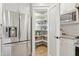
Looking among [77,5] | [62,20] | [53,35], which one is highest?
[77,5]

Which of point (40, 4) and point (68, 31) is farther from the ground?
point (40, 4)

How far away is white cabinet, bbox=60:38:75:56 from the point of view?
6.08ft

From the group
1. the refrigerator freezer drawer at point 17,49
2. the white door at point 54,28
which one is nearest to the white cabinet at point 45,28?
the white door at point 54,28

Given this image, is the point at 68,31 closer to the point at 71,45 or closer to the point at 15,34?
the point at 71,45

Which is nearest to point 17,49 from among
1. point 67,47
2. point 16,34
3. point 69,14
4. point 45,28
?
point 16,34

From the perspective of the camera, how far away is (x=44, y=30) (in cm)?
192

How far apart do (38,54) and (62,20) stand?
646 millimetres

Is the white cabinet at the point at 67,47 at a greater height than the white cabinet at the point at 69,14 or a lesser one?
lesser

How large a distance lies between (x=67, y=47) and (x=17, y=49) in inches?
30.3

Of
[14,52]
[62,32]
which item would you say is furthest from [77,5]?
[14,52]

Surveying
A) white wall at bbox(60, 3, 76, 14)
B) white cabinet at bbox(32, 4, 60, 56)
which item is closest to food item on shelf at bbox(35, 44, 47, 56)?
white cabinet at bbox(32, 4, 60, 56)

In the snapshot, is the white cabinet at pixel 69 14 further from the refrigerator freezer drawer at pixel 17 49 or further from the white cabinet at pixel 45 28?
the refrigerator freezer drawer at pixel 17 49

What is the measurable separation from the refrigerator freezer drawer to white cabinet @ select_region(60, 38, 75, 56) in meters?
0.51

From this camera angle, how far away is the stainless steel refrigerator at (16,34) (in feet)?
6.07
